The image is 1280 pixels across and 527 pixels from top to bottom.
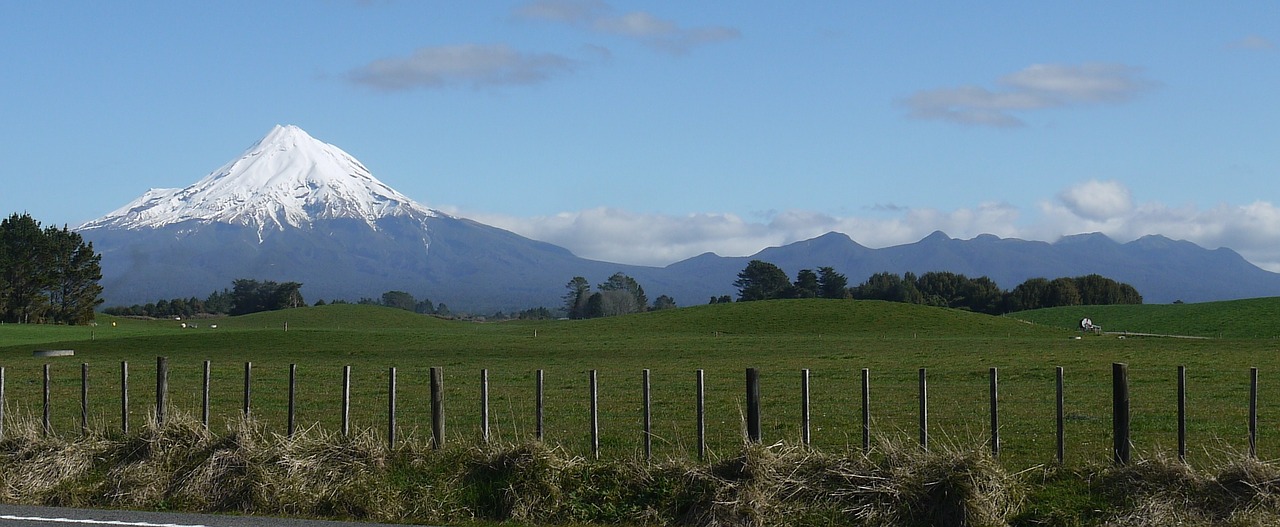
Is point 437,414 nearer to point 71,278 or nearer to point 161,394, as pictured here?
point 161,394

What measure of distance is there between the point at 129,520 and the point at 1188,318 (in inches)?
4437

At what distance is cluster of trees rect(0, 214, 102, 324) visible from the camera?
137 metres

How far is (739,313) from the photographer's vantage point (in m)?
114

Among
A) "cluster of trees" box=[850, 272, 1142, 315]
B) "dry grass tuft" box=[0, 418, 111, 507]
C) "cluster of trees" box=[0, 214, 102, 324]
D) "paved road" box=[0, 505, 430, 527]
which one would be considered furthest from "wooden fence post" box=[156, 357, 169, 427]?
"cluster of trees" box=[850, 272, 1142, 315]

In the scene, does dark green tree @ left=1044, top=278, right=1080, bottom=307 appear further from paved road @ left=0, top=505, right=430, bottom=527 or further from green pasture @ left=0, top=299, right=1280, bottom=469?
paved road @ left=0, top=505, right=430, bottom=527

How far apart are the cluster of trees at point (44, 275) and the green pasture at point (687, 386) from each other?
57.0 metres

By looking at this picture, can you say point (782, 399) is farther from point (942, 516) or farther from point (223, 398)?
point (942, 516)

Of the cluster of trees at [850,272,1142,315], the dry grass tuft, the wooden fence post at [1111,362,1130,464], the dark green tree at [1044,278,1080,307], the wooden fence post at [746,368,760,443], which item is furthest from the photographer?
the dark green tree at [1044,278,1080,307]

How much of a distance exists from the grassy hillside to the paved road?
3216 inches

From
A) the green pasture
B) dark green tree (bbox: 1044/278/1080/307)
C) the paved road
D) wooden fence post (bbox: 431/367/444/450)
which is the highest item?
dark green tree (bbox: 1044/278/1080/307)

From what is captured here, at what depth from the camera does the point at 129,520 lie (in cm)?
1348

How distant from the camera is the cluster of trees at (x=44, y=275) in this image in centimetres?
13688

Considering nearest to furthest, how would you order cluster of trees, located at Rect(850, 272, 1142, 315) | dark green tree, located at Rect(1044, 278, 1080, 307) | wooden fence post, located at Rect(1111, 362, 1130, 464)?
1. wooden fence post, located at Rect(1111, 362, 1130, 464)
2. cluster of trees, located at Rect(850, 272, 1142, 315)
3. dark green tree, located at Rect(1044, 278, 1080, 307)

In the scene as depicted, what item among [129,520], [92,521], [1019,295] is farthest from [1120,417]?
[1019,295]
